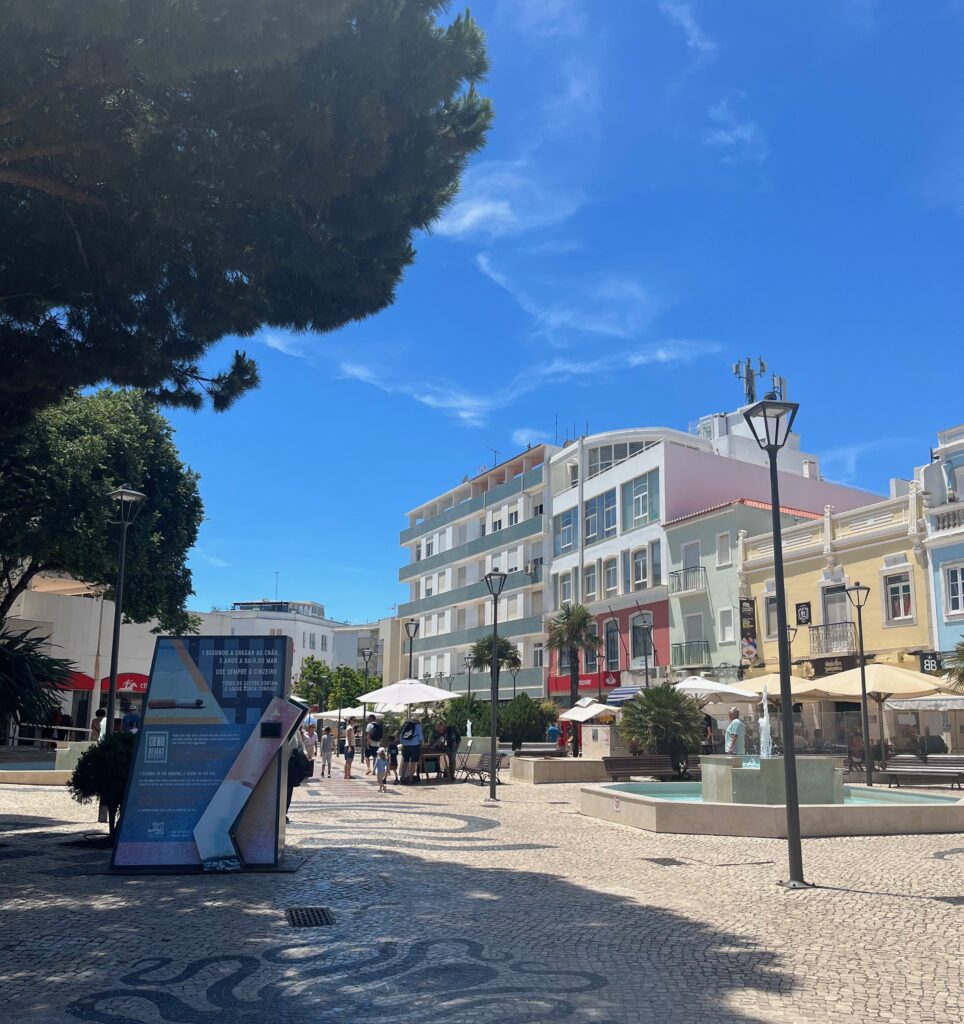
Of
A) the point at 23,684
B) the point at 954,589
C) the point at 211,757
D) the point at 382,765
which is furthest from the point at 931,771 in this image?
the point at 23,684

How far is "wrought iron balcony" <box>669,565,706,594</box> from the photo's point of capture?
131 feet

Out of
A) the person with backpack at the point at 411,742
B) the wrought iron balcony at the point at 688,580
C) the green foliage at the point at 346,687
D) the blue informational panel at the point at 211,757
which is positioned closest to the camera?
the blue informational panel at the point at 211,757

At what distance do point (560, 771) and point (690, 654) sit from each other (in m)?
16.3

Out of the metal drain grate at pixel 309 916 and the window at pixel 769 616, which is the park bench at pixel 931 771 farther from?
the metal drain grate at pixel 309 916

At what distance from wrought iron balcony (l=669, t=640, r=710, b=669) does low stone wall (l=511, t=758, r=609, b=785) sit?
14646 millimetres

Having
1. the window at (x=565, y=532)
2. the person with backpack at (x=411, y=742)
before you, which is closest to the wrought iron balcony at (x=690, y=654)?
the window at (x=565, y=532)

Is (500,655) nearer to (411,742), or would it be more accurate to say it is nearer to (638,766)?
(411,742)

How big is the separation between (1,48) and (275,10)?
2351 mm

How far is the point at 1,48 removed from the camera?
8367 millimetres

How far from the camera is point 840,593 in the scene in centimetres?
3331

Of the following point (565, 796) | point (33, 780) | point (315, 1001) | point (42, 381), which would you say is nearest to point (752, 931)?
point (315, 1001)

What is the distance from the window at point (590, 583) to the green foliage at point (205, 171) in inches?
1446

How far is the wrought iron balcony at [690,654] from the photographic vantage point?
129ft

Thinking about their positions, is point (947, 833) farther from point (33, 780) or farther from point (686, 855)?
point (33, 780)
